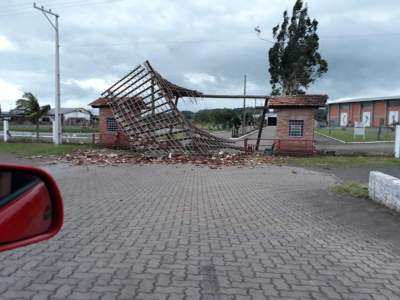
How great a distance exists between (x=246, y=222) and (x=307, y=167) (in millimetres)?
10101

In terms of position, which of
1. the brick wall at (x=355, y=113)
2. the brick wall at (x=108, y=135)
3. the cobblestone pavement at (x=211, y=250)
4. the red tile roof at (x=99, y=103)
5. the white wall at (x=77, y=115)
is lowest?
the cobblestone pavement at (x=211, y=250)

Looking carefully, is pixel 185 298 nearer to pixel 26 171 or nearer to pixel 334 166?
pixel 26 171

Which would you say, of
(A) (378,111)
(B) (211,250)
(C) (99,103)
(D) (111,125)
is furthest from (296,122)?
(A) (378,111)

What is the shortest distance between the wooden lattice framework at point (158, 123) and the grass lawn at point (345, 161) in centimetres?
475

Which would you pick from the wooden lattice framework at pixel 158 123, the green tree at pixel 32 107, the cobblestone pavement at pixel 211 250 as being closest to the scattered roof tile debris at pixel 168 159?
the wooden lattice framework at pixel 158 123

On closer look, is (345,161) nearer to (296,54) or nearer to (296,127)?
(296,127)

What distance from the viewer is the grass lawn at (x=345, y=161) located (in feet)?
55.2

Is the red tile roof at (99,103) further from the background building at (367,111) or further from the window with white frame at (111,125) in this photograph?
the background building at (367,111)

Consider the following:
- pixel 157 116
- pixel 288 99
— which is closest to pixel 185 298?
pixel 157 116

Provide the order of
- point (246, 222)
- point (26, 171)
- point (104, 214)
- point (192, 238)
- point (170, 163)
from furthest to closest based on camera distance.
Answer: point (170, 163)
point (104, 214)
point (246, 222)
point (192, 238)
point (26, 171)

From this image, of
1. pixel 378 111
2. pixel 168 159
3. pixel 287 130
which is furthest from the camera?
pixel 378 111

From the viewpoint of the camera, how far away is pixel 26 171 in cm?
196

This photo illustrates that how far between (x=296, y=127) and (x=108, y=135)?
1106 cm

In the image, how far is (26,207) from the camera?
1.83 m
